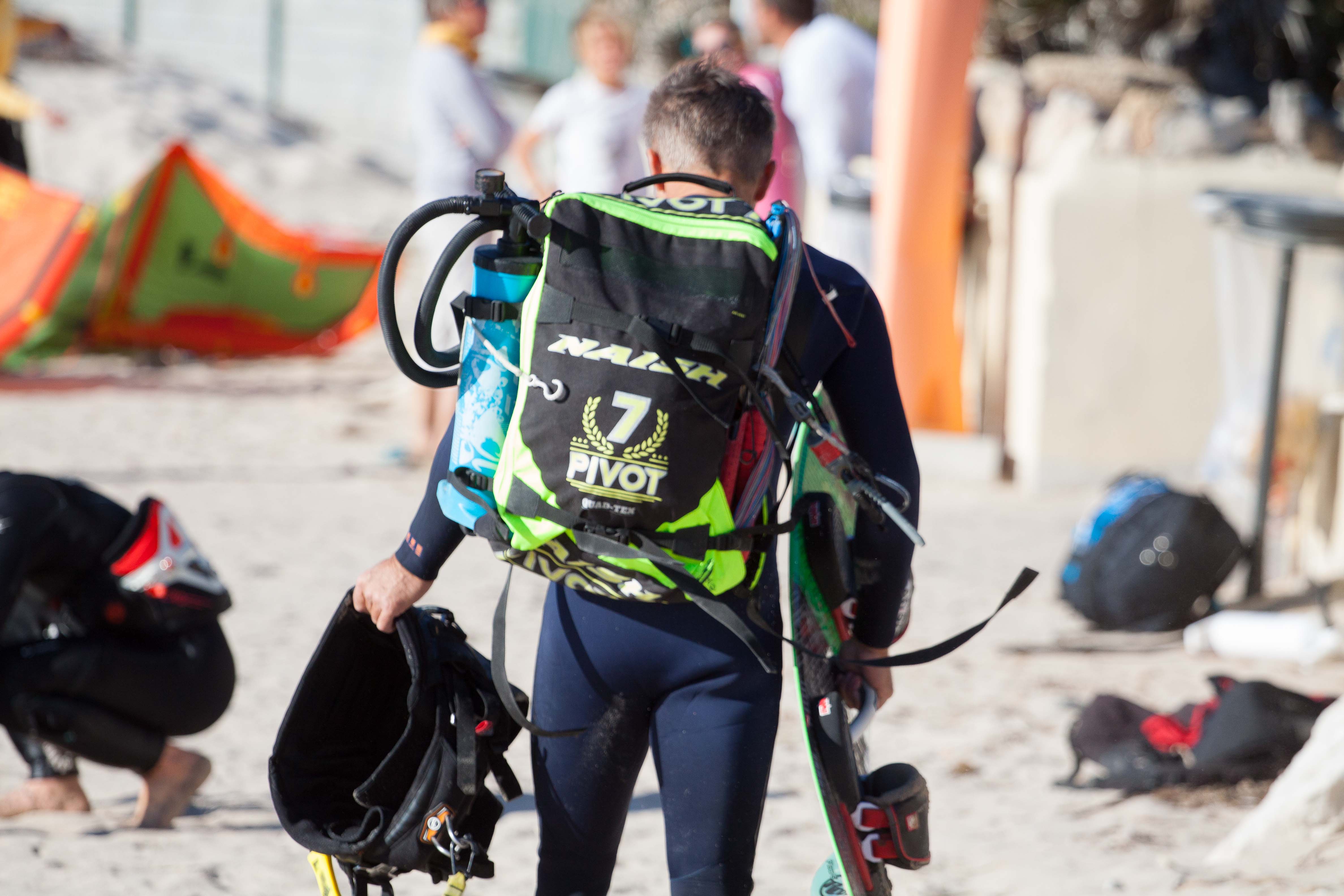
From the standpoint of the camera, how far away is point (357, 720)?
2221 mm

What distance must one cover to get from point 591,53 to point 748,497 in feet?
15.5

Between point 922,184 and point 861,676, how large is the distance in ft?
16.5

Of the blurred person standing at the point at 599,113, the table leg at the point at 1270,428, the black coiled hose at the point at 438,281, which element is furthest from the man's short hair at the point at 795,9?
the black coiled hose at the point at 438,281

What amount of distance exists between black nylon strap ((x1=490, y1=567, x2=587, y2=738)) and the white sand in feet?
4.10

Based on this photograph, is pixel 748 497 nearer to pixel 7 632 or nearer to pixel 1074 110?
pixel 7 632

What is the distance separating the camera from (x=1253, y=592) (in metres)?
5.16

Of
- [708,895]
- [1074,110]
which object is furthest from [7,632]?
[1074,110]

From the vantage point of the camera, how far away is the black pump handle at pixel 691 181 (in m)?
1.94

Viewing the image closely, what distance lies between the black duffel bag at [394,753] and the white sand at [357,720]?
1.01m

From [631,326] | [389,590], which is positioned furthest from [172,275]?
[631,326]

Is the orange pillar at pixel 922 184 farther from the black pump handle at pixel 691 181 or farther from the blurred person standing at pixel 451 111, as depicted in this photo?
the black pump handle at pixel 691 181

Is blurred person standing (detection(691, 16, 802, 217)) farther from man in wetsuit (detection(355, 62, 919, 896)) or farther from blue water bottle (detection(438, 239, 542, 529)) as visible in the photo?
blue water bottle (detection(438, 239, 542, 529))

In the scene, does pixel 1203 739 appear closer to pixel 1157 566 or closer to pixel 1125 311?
pixel 1157 566

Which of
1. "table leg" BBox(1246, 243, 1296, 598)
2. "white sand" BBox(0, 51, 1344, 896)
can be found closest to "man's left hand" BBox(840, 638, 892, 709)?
"white sand" BBox(0, 51, 1344, 896)
